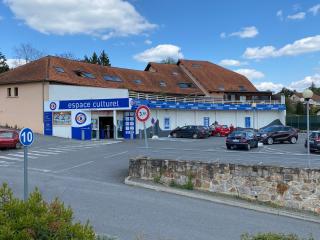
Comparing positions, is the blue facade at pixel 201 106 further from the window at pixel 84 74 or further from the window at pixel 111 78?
the window at pixel 84 74

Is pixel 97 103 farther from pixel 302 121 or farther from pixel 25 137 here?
pixel 302 121

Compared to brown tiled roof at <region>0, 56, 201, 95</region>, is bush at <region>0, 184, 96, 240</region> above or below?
below

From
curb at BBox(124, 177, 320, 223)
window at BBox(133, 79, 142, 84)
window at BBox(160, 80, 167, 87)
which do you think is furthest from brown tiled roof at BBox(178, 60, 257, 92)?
curb at BBox(124, 177, 320, 223)

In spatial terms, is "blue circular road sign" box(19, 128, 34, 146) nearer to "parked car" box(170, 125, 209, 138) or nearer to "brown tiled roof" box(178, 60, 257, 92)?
"parked car" box(170, 125, 209, 138)

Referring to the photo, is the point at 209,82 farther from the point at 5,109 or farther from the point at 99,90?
the point at 5,109

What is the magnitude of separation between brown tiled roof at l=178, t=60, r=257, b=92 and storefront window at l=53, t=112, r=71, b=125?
88.0 feet

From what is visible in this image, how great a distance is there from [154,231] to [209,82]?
183ft

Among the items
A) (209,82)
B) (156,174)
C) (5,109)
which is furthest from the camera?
(209,82)

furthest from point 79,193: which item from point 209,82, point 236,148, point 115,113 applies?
point 209,82

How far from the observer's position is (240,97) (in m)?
66.6

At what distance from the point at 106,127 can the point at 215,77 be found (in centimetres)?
2967

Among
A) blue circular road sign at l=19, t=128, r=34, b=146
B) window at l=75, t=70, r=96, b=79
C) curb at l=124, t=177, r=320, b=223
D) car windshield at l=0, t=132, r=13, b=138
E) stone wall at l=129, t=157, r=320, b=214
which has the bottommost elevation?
curb at l=124, t=177, r=320, b=223


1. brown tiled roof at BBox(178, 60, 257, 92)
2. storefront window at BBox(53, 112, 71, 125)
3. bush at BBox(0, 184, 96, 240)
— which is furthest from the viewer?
brown tiled roof at BBox(178, 60, 257, 92)

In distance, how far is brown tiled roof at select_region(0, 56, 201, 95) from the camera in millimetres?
44031
